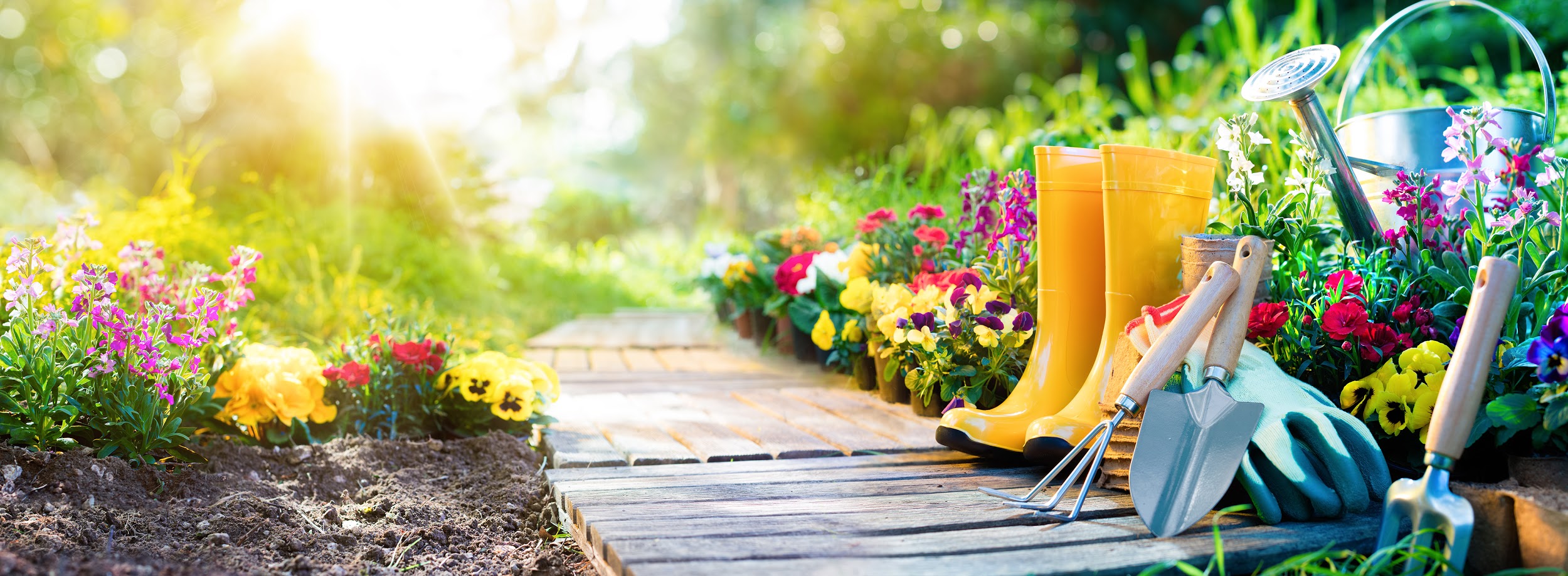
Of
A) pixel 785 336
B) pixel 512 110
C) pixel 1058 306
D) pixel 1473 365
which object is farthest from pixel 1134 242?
pixel 512 110

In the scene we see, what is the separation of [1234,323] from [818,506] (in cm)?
68

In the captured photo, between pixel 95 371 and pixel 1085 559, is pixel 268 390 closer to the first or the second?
pixel 95 371

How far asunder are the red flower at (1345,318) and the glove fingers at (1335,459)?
25 cm

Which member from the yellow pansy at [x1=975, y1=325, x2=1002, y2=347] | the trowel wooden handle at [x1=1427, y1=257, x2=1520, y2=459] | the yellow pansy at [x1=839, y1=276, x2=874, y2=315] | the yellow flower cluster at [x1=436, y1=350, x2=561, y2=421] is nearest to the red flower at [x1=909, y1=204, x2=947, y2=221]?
the yellow pansy at [x1=839, y1=276, x2=874, y2=315]

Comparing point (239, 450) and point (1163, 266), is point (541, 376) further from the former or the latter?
point (1163, 266)

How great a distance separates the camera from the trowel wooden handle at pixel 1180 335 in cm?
137

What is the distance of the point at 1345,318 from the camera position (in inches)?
62.7

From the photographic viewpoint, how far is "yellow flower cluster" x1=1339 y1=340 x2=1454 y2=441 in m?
1.49

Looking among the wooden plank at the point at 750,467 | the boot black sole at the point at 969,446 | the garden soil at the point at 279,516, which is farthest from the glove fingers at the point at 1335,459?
the garden soil at the point at 279,516

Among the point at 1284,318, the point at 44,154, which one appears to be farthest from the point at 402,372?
the point at 44,154

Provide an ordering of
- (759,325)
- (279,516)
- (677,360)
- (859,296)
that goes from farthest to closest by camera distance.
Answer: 1. (759,325)
2. (677,360)
3. (859,296)
4. (279,516)

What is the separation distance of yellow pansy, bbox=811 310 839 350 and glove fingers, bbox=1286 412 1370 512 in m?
1.54

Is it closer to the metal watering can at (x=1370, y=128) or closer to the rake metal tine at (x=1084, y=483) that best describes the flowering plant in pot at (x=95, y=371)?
the rake metal tine at (x=1084, y=483)

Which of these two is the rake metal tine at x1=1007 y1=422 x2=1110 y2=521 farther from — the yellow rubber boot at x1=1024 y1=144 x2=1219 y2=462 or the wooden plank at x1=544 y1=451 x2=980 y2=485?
the wooden plank at x1=544 y1=451 x2=980 y2=485
